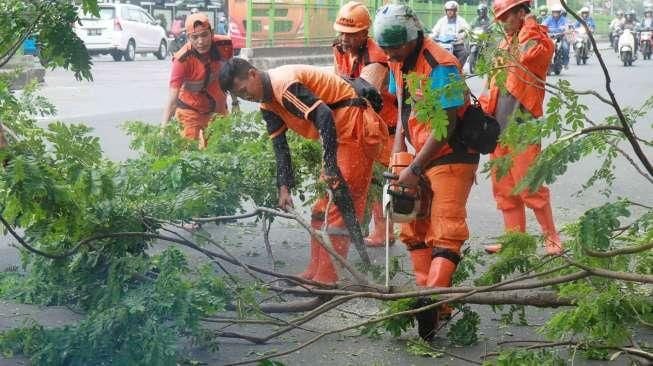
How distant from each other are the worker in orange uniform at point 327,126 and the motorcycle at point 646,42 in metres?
35.0

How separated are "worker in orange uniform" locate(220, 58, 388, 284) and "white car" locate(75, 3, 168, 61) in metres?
25.7

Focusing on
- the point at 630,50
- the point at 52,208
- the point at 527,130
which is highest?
the point at 527,130

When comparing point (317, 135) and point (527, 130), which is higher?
point (527, 130)

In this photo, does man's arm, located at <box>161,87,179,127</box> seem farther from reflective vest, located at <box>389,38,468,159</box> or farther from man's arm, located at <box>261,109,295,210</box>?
reflective vest, located at <box>389,38,468,159</box>

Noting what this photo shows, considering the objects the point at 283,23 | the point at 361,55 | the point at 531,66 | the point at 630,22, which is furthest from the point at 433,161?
the point at 630,22

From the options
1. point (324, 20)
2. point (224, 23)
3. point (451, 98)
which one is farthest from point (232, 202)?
point (224, 23)

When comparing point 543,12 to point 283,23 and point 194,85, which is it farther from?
point 283,23

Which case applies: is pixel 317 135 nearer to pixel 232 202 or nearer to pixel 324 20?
pixel 232 202

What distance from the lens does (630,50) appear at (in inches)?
1294

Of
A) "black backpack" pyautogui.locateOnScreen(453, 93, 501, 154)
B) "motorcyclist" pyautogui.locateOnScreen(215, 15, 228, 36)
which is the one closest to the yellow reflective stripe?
"black backpack" pyautogui.locateOnScreen(453, 93, 501, 154)

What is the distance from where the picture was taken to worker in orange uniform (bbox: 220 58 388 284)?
549 centimetres

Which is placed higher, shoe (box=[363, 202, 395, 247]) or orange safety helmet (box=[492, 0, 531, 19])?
orange safety helmet (box=[492, 0, 531, 19])

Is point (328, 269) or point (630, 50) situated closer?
point (328, 269)

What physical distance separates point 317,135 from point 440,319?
1.19 m
